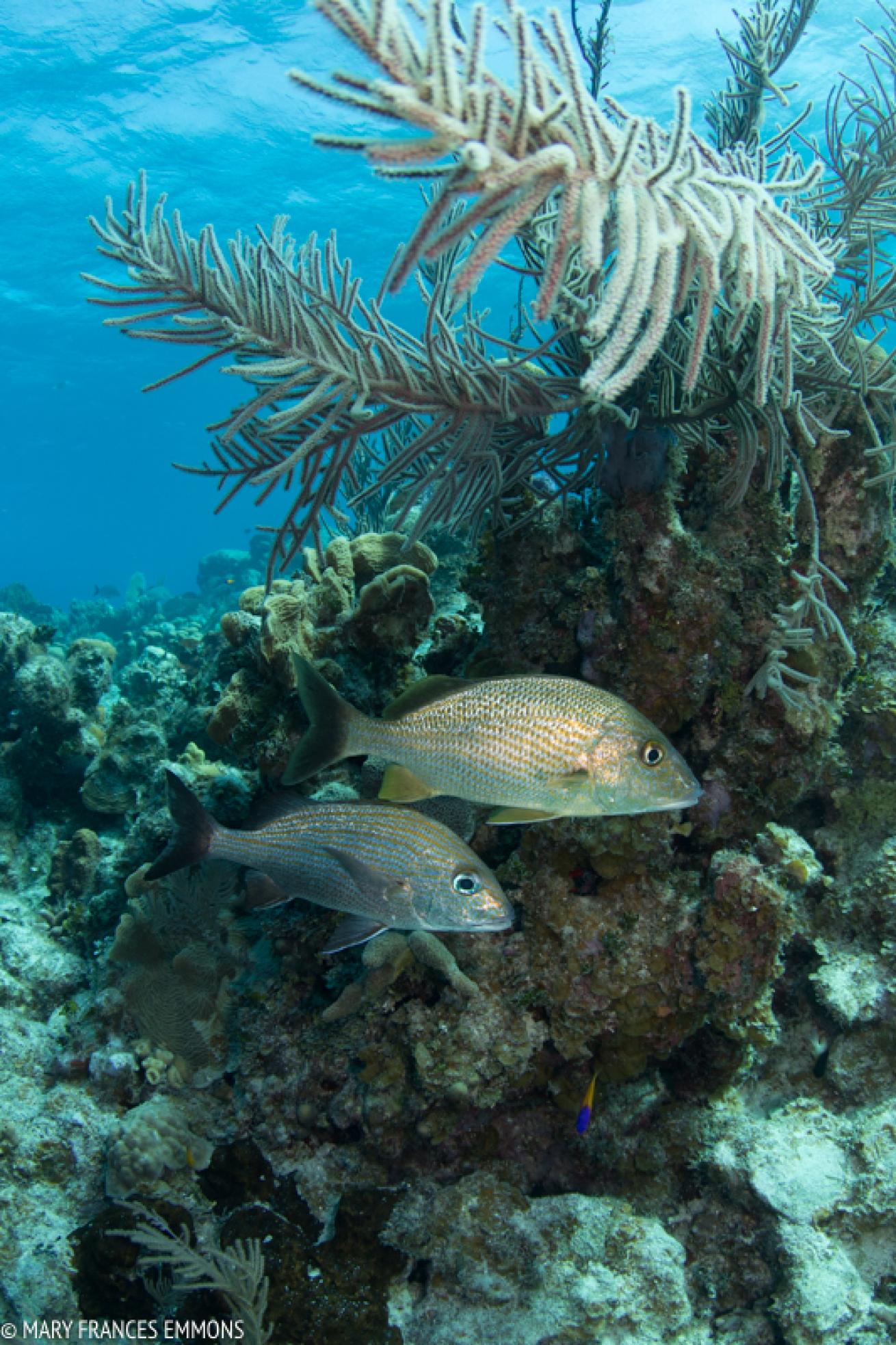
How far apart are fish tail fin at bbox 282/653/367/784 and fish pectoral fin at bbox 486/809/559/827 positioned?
22.9 inches

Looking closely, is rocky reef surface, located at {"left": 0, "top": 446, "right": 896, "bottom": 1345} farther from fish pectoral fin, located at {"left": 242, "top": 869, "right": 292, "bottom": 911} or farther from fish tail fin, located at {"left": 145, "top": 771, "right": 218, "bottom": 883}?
fish tail fin, located at {"left": 145, "top": 771, "right": 218, "bottom": 883}

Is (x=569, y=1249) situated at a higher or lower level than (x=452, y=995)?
lower

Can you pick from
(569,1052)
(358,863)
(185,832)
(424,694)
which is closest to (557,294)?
(424,694)

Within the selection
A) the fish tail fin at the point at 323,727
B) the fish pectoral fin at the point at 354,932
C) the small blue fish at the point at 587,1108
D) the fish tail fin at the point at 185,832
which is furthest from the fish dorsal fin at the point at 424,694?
the small blue fish at the point at 587,1108

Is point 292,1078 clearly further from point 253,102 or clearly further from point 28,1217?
point 253,102

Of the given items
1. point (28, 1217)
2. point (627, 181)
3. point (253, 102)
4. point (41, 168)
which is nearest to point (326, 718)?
point (627, 181)

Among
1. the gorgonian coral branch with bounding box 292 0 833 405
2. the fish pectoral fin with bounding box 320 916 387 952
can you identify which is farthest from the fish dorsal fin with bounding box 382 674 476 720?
the gorgonian coral branch with bounding box 292 0 833 405

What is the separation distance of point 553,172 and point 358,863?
229cm

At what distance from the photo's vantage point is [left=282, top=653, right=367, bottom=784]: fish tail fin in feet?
8.58

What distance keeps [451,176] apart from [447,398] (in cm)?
149

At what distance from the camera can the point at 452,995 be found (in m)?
3.13

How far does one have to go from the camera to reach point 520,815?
2.48 m

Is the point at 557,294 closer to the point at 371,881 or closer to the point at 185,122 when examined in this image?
the point at 371,881

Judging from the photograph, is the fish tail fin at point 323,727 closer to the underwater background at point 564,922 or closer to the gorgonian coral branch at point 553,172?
the underwater background at point 564,922
